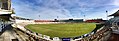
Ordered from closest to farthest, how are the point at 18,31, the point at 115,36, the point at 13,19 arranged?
the point at 115,36
the point at 18,31
the point at 13,19

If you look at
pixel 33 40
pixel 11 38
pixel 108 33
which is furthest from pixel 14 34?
pixel 108 33

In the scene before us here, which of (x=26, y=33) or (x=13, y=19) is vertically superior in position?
(x=13, y=19)

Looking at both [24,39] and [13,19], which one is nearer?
[24,39]

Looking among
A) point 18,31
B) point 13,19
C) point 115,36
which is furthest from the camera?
point 13,19

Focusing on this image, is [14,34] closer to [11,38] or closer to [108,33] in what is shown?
[11,38]

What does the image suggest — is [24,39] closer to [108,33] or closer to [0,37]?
[0,37]

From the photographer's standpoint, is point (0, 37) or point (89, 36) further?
point (89, 36)

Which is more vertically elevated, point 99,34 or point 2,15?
point 2,15

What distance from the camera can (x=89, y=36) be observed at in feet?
84.9

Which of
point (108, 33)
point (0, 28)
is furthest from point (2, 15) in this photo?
point (108, 33)

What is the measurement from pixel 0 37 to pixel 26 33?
2938 millimetres

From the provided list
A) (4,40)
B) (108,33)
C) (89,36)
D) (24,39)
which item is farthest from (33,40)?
(108,33)

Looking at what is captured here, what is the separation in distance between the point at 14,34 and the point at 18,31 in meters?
0.61

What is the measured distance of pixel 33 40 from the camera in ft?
80.1
